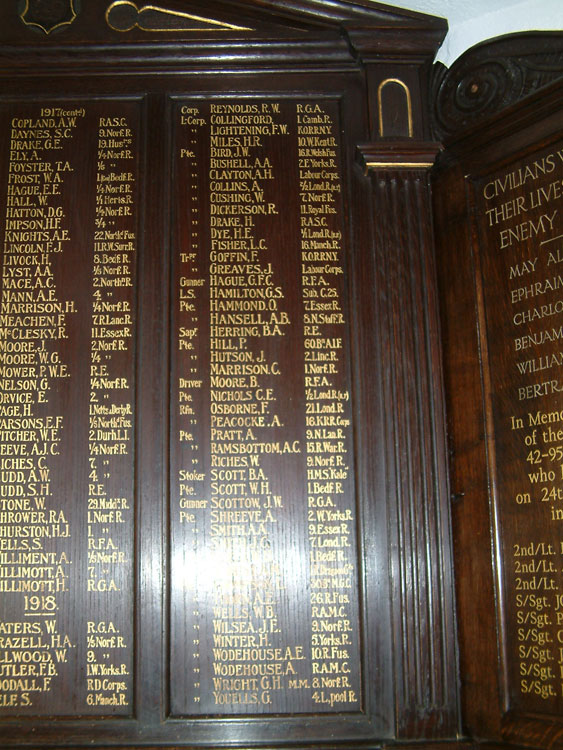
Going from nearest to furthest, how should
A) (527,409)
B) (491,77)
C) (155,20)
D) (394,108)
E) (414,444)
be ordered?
(527,409) → (414,444) → (491,77) → (394,108) → (155,20)

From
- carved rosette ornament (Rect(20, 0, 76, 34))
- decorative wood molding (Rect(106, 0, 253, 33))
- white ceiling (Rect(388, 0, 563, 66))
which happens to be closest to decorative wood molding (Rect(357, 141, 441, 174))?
white ceiling (Rect(388, 0, 563, 66))

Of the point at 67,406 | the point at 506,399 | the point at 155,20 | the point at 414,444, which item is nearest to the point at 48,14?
the point at 155,20

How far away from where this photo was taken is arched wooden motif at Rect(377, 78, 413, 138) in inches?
174

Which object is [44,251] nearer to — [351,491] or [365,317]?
[365,317]

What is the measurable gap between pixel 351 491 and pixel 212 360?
0.89 metres

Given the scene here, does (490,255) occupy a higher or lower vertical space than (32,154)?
lower

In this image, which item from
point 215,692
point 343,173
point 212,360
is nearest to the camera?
point 215,692

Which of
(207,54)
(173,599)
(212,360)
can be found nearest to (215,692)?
(173,599)

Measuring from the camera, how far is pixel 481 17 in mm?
4559

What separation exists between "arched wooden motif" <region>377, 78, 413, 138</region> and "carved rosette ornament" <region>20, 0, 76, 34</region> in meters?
1.65

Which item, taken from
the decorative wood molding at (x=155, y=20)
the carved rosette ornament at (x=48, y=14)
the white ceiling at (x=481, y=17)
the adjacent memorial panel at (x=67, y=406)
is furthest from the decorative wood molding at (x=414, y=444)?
A: the carved rosette ornament at (x=48, y=14)

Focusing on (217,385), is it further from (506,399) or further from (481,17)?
(481,17)

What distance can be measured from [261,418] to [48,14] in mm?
2389

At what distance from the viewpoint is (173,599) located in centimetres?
394
